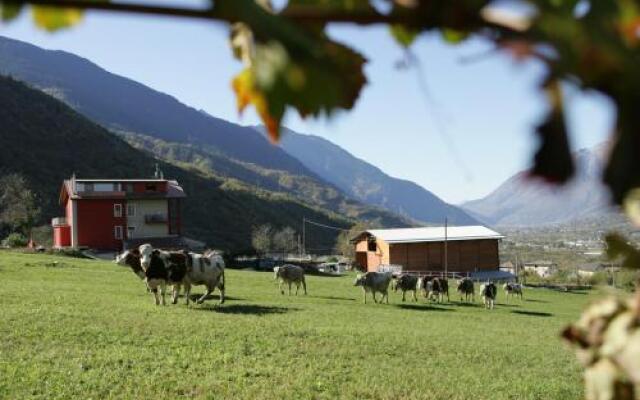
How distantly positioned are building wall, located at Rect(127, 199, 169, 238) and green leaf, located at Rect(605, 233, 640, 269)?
45022 mm

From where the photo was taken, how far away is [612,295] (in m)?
0.56

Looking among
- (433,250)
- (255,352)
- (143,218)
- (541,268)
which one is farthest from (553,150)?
(541,268)

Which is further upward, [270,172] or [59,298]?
[270,172]

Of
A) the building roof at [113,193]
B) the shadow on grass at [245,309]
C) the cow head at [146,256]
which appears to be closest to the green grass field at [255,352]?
the shadow on grass at [245,309]

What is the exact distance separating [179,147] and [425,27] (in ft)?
565

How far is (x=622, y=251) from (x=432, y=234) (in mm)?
44150

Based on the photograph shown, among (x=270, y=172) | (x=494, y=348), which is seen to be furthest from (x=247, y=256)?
(x=270, y=172)

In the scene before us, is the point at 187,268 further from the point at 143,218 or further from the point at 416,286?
the point at 143,218

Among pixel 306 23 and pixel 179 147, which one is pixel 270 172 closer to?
pixel 179 147

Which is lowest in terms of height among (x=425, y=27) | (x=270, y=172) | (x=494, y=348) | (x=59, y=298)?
(x=494, y=348)

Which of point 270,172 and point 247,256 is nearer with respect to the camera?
point 247,256

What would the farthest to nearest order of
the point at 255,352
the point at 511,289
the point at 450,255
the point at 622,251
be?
the point at 450,255 < the point at 511,289 < the point at 255,352 < the point at 622,251

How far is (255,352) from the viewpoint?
9.28 metres

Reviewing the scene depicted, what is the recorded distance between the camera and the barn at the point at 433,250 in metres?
42.1
